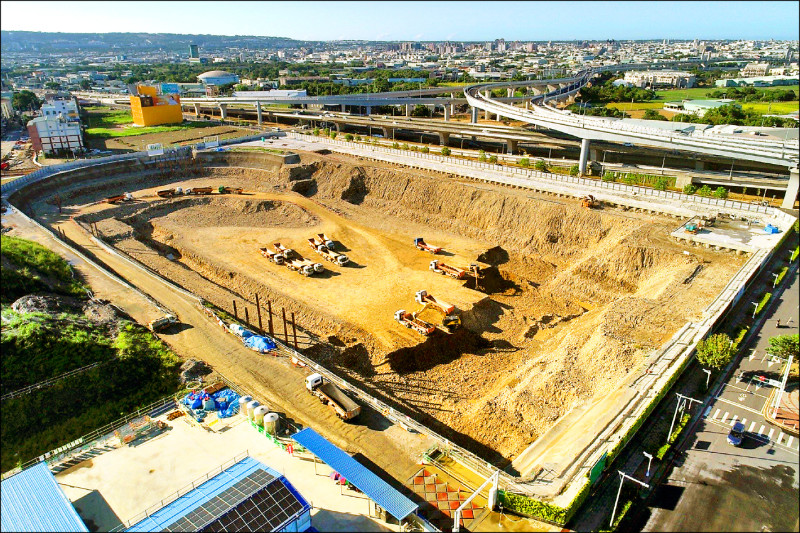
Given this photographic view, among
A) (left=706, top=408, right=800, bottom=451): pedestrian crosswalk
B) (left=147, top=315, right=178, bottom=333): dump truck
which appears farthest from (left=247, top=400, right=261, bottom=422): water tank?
(left=706, top=408, right=800, bottom=451): pedestrian crosswalk

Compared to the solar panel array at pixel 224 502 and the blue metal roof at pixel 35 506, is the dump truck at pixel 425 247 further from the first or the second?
the blue metal roof at pixel 35 506

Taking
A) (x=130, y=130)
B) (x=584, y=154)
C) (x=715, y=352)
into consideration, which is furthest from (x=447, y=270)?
(x=130, y=130)

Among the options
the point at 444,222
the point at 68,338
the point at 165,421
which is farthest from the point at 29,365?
the point at 444,222

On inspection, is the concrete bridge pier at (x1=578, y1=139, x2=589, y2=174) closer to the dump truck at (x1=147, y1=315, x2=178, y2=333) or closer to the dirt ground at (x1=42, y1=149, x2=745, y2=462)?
the dirt ground at (x1=42, y1=149, x2=745, y2=462)

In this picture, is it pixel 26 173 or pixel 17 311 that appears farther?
pixel 26 173

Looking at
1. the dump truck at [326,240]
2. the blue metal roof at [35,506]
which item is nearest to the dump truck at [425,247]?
the dump truck at [326,240]

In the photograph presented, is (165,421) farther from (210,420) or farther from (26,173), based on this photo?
(26,173)
